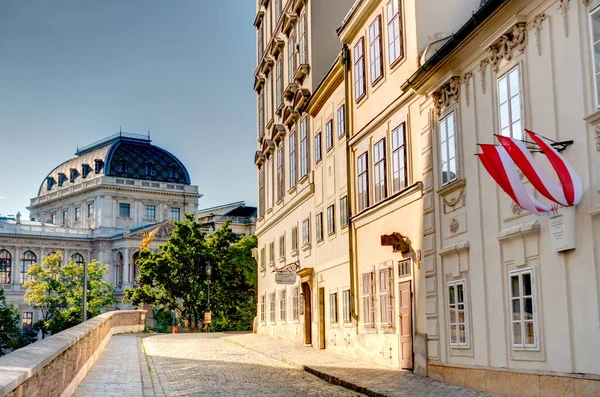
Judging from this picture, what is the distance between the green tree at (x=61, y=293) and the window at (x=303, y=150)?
166ft

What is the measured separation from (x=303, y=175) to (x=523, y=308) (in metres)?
17.8

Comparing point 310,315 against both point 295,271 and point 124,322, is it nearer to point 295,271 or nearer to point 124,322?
point 295,271

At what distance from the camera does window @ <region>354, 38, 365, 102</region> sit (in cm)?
2255

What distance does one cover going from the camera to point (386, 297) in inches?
803

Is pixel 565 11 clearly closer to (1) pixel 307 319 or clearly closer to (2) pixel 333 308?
(2) pixel 333 308

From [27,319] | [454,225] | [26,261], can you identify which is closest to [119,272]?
[26,261]

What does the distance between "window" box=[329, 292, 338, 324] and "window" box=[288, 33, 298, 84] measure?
32.9ft

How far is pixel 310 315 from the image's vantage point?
2939 centimetres

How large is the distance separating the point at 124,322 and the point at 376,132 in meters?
29.4

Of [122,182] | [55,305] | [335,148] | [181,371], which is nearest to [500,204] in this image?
[181,371]

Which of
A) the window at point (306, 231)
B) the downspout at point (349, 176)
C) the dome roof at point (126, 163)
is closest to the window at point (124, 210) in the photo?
the dome roof at point (126, 163)

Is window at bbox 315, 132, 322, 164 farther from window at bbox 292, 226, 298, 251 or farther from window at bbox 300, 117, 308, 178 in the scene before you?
window at bbox 292, 226, 298, 251

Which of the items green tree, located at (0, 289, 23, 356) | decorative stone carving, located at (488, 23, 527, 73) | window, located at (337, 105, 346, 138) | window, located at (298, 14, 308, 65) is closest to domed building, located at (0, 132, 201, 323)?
green tree, located at (0, 289, 23, 356)

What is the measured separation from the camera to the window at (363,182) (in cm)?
2230
